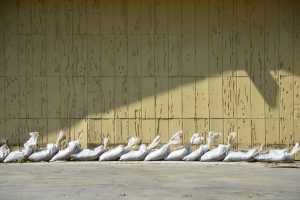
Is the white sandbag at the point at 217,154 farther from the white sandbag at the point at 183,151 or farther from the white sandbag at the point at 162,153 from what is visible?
the white sandbag at the point at 162,153

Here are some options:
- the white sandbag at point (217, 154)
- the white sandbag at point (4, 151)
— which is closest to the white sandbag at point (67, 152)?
the white sandbag at point (4, 151)

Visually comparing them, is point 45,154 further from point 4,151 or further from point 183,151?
point 183,151

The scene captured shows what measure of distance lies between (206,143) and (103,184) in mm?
3759

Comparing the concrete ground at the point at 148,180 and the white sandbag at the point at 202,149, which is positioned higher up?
the white sandbag at the point at 202,149

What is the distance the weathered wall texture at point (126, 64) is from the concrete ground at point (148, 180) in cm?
107

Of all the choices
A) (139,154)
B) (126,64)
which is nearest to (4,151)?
(139,154)

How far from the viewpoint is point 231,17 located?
1248 centimetres

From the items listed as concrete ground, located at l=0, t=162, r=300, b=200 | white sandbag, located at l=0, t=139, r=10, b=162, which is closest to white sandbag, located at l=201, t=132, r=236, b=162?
concrete ground, located at l=0, t=162, r=300, b=200

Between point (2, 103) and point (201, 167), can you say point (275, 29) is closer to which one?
point (201, 167)

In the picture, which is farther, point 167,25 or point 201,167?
point 167,25

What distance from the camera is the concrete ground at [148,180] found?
8.14 metres

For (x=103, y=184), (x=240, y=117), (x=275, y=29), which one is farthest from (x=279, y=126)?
(x=103, y=184)

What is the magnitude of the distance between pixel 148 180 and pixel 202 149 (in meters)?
2.76

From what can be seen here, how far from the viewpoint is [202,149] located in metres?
12.1
